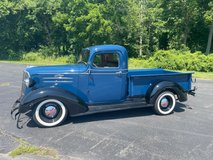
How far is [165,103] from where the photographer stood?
6.83 m

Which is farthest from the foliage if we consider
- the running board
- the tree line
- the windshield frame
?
the windshield frame

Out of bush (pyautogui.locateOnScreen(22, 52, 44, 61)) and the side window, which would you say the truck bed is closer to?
the side window

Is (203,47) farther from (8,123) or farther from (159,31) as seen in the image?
(8,123)

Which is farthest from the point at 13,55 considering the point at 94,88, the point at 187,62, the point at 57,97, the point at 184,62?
the point at 57,97

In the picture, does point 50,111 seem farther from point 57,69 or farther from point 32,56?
point 32,56

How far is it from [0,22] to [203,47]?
22.8 m

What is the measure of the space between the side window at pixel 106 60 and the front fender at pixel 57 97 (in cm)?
105

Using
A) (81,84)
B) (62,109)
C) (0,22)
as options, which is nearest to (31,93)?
(62,109)

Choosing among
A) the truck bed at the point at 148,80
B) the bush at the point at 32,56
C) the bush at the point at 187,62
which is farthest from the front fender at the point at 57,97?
the bush at the point at 32,56

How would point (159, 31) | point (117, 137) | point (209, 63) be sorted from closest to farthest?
point (117, 137) < point (209, 63) < point (159, 31)

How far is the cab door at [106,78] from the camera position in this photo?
6.31 metres

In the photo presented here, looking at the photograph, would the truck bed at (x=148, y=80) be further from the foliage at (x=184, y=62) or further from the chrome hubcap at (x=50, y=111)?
the foliage at (x=184, y=62)

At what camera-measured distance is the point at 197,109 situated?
7.34 m

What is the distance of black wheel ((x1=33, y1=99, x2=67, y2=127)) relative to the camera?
5.86 m
